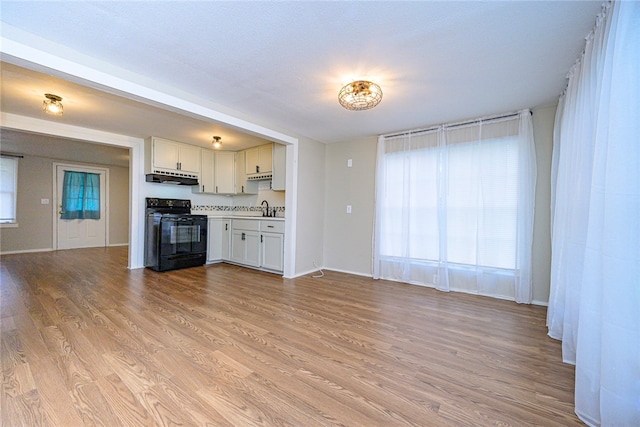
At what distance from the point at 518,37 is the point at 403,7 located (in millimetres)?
893

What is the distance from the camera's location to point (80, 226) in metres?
6.57

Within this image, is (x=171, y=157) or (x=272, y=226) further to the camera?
(x=171, y=157)

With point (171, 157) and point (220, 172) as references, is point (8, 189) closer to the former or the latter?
point (171, 157)

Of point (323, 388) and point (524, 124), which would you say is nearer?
point (323, 388)

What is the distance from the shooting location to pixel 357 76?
7.43 ft

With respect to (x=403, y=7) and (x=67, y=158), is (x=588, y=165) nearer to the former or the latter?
(x=403, y=7)

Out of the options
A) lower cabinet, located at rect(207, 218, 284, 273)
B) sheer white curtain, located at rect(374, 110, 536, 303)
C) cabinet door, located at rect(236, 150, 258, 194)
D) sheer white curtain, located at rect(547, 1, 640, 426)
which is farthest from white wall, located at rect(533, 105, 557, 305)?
cabinet door, located at rect(236, 150, 258, 194)

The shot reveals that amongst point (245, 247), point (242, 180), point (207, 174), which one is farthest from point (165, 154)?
point (245, 247)

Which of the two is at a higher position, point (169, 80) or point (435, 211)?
point (169, 80)

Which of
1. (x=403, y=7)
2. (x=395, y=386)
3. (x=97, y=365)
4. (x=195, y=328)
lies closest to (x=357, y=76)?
(x=403, y=7)

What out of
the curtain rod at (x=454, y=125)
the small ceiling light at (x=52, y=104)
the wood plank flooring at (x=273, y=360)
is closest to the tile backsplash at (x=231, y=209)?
the wood plank flooring at (x=273, y=360)

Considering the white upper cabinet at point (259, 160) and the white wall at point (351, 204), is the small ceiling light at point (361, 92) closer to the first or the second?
the white wall at point (351, 204)

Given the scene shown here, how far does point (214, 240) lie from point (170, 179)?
1337 mm

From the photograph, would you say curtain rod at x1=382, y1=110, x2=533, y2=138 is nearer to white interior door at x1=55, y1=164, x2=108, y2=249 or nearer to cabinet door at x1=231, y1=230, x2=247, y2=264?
cabinet door at x1=231, y1=230, x2=247, y2=264
